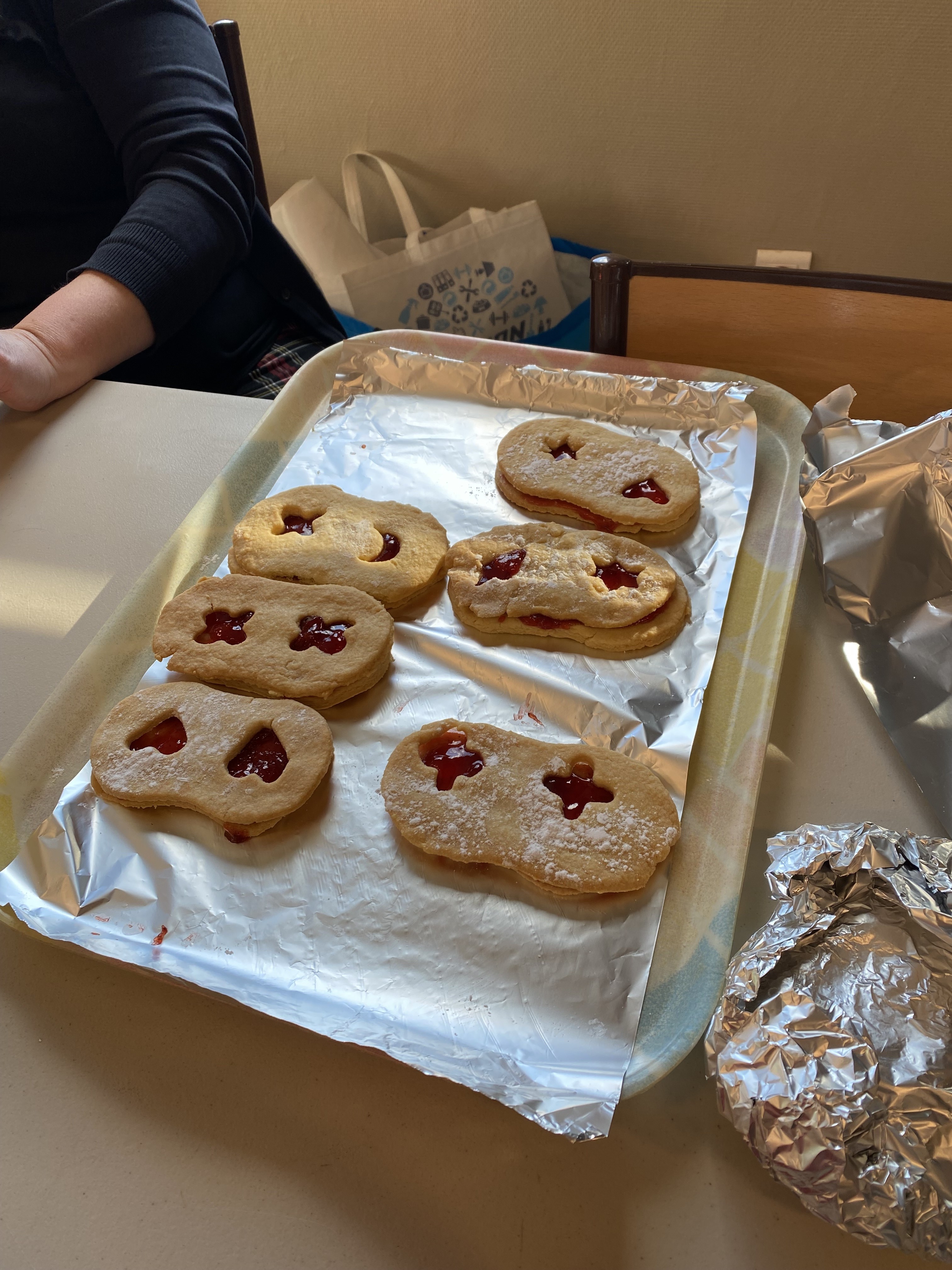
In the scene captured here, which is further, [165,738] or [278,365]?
[278,365]

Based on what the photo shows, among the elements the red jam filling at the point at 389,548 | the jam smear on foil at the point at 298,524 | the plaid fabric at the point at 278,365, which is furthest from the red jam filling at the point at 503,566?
the plaid fabric at the point at 278,365

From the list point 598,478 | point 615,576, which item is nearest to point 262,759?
point 615,576

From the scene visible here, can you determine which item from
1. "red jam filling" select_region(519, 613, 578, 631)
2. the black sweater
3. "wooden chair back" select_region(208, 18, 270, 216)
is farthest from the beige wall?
"red jam filling" select_region(519, 613, 578, 631)

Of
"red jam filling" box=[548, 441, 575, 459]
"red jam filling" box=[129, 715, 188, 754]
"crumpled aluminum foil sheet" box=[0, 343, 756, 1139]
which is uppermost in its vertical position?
"red jam filling" box=[548, 441, 575, 459]

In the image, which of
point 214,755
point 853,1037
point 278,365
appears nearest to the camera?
point 853,1037

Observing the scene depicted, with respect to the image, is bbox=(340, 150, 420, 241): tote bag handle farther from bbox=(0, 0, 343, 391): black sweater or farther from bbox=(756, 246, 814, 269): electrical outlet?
bbox=(756, 246, 814, 269): electrical outlet

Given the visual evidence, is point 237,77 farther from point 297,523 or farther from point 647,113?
point 297,523

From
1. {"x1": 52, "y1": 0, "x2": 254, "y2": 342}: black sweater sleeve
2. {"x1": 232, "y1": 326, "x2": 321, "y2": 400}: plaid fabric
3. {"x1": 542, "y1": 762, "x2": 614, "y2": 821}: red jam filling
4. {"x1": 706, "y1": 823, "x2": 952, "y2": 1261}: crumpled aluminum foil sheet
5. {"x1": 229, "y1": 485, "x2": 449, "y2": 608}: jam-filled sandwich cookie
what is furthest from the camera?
{"x1": 232, "y1": 326, "x2": 321, "y2": 400}: plaid fabric

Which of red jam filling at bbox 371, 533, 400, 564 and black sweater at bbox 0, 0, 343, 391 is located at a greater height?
black sweater at bbox 0, 0, 343, 391
